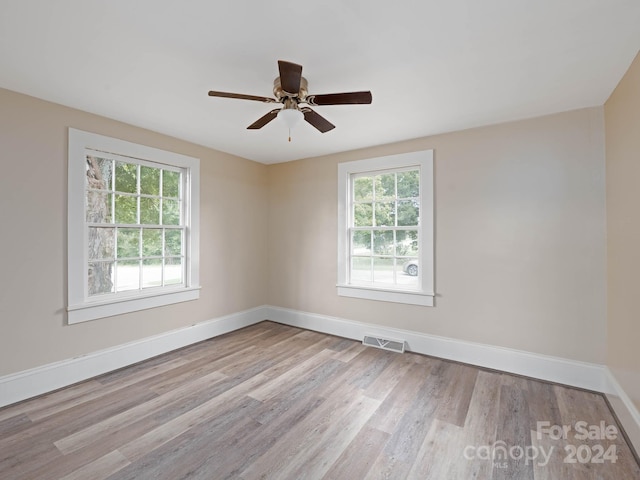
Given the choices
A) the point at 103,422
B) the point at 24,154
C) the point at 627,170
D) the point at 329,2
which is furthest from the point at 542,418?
the point at 24,154

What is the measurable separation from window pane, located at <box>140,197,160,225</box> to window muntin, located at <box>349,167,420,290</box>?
2.42 m

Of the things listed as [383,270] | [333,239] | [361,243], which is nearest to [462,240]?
[383,270]

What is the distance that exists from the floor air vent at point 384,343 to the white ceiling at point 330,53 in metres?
2.56

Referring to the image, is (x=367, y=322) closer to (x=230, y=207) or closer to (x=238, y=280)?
(x=238, y=280)

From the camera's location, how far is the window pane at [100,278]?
2.96 meters

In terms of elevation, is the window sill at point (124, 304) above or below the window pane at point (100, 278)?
below

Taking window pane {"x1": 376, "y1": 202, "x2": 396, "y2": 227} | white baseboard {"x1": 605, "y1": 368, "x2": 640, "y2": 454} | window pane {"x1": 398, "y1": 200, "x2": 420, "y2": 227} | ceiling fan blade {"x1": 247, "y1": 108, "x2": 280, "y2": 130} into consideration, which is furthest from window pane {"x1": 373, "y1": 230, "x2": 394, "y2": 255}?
white baseboard {"x1": 605, "y1": 368, "x2": 640, "y2": 454}

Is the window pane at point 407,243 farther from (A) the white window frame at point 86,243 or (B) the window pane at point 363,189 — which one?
(A) the white window frame at point 86,243

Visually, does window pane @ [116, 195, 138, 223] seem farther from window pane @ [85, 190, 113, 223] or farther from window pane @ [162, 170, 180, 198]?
window pane @ [162, 170, 180, 198]

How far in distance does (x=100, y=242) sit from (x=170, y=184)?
102 centimetres

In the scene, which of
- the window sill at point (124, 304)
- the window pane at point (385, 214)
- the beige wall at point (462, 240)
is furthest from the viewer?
the window pane at point (385, 214)

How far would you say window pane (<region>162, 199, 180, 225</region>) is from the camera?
11.7 feet

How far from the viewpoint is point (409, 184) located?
145 inches

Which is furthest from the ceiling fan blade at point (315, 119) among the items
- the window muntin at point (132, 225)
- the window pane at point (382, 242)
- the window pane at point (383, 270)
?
the window muntin at point (132, 225)
